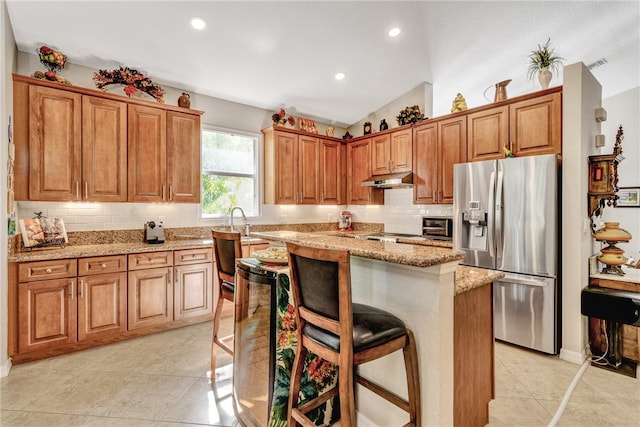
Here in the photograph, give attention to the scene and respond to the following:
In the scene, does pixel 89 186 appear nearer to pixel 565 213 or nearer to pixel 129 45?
pixel 129 45

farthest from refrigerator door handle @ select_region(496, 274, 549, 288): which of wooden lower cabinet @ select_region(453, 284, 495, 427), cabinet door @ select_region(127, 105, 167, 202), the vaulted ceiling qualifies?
cabinet door @ select_region(127, 105, 167, 202)

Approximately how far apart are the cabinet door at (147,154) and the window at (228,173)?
2.22 ft

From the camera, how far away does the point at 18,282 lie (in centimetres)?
252

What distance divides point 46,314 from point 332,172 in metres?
3.91

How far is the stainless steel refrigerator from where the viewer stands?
2.74m

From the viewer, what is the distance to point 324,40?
3.41m

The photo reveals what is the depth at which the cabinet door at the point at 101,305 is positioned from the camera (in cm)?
281

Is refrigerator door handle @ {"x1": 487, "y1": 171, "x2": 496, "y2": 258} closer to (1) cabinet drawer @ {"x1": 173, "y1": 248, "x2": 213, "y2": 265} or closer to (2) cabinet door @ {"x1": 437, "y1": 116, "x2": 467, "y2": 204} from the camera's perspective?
(2) cabinet door @ {"x1": 437, "y1": 116, "x2": 467, "y2": 204}

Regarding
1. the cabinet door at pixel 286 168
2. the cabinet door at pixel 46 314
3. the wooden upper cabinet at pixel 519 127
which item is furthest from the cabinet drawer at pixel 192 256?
the wooden upper cabinet at pixel 519 127

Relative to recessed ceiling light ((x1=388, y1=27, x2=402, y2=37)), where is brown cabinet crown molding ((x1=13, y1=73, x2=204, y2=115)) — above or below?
below

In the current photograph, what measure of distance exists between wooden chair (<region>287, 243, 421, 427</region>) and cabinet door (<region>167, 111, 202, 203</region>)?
9.10 feet

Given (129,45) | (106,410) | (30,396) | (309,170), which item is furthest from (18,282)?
(309,170)

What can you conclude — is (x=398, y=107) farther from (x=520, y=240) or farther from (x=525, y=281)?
(x=525, y=281)

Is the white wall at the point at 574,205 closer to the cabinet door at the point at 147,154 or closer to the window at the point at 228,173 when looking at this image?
the window at the point at 228,173
